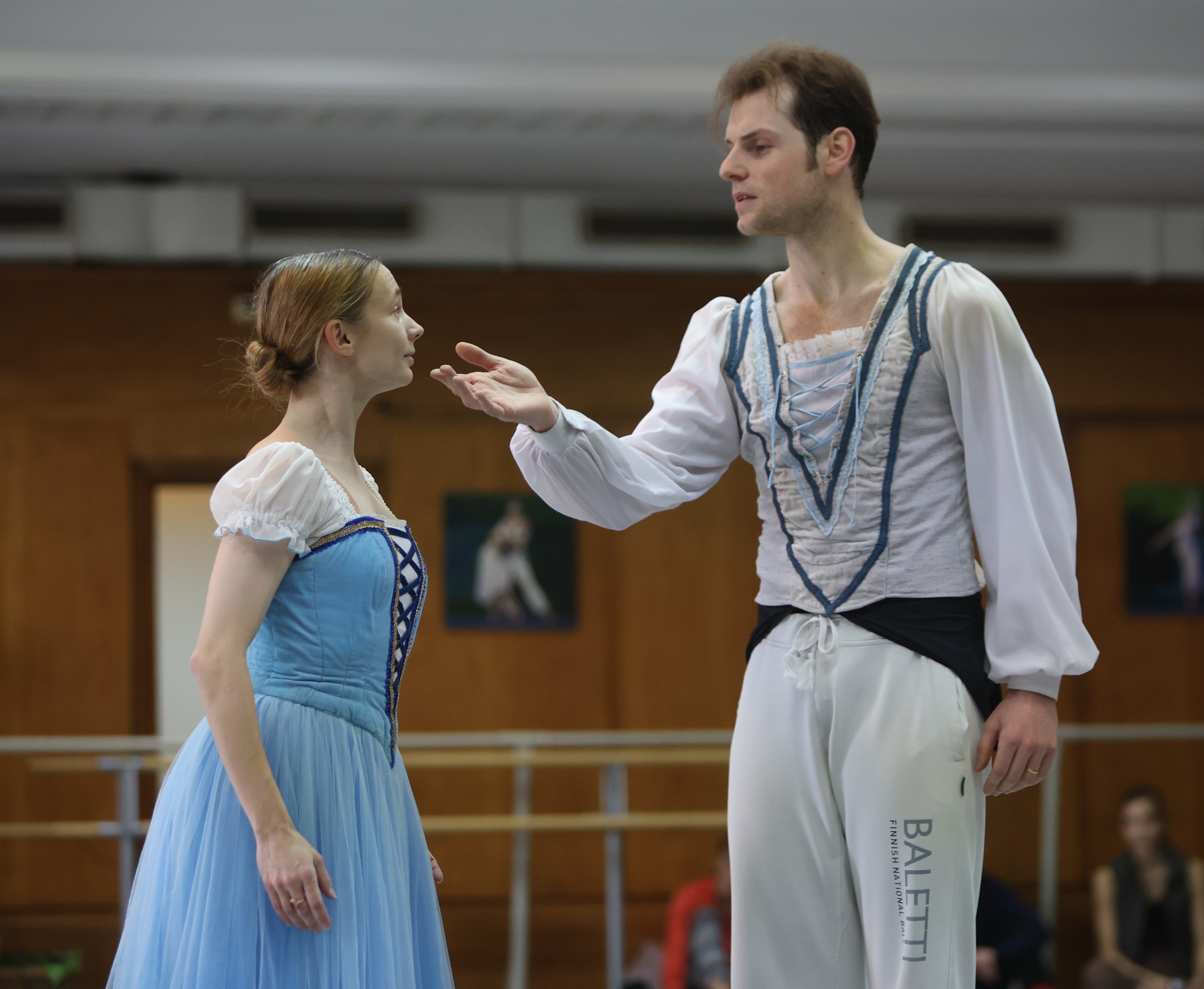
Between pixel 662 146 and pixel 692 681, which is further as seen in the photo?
pixel 692 681

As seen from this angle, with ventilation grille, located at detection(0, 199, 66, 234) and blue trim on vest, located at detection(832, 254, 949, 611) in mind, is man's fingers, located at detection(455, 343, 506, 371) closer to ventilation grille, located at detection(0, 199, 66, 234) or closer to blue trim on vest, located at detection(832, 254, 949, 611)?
blue trim on vest, located at detection(832, 254, 949, 611)

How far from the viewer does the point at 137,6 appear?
12.7 feet

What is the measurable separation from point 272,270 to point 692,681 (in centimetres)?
383

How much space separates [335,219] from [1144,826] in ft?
11.8

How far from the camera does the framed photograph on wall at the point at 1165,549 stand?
217 inches

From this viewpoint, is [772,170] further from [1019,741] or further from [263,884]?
[263,884]

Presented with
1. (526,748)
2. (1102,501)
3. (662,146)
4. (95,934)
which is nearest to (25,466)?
(95,934)

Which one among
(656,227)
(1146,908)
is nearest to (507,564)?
(656,227)

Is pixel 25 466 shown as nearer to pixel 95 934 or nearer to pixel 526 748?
pixel 95 934

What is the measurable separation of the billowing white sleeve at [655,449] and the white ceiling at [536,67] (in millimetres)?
2442

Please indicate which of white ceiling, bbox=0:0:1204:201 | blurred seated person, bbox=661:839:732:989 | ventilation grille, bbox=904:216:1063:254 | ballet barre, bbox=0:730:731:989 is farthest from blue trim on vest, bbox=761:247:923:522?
ventilation grille, bbox=904:216:1063:254

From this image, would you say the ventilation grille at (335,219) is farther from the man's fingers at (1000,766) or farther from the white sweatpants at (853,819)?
the man's fingers at (1000,766)

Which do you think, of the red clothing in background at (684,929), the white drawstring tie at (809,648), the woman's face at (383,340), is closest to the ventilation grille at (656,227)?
the red clothing in background at (684,929)

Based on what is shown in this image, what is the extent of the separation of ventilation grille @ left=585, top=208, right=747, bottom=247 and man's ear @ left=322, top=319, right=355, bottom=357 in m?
3.54
